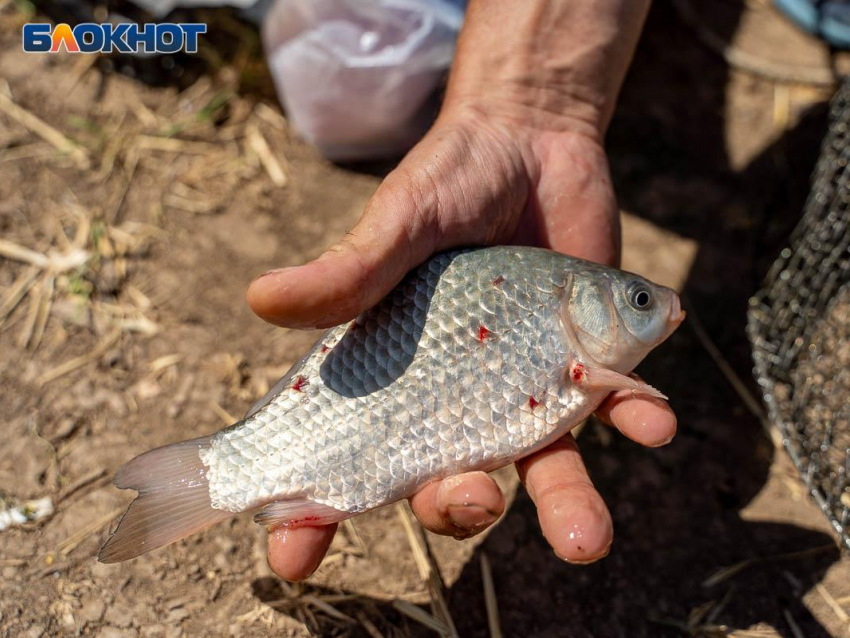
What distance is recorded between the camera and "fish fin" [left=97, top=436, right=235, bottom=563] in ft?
6.93

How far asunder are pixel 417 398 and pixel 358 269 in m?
0.39

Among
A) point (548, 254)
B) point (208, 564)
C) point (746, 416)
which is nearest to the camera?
point (548, 254)

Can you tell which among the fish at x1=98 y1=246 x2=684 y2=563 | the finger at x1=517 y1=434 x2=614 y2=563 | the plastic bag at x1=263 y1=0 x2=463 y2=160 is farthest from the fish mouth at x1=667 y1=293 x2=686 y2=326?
the plastic bag at x1=263 y1=0 x2=463 y2=160

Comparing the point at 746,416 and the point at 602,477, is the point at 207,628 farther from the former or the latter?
the point at 746,416

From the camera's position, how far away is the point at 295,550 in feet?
7.16

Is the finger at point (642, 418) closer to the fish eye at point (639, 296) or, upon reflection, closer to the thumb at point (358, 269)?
the fish eye at point (639, 296)

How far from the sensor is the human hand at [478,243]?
80.0 inches

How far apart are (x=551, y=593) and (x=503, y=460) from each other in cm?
67

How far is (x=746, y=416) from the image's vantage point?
3.17 metres

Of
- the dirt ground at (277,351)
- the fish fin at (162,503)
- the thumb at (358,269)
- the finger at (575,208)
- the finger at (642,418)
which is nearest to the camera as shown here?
the thumb at (358,269)

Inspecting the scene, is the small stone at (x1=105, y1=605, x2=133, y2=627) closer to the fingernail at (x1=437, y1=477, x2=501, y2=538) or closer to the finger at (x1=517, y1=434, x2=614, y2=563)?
the fingernail at (x1=437, y1=477, x2=501, y2=538)

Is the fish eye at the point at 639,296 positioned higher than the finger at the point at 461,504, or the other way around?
the fish eye at the point at 639,296

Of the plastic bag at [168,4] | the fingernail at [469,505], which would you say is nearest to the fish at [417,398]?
the fingernail at [469,505]

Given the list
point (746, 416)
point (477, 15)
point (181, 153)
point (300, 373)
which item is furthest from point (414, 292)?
point (181, 153)
